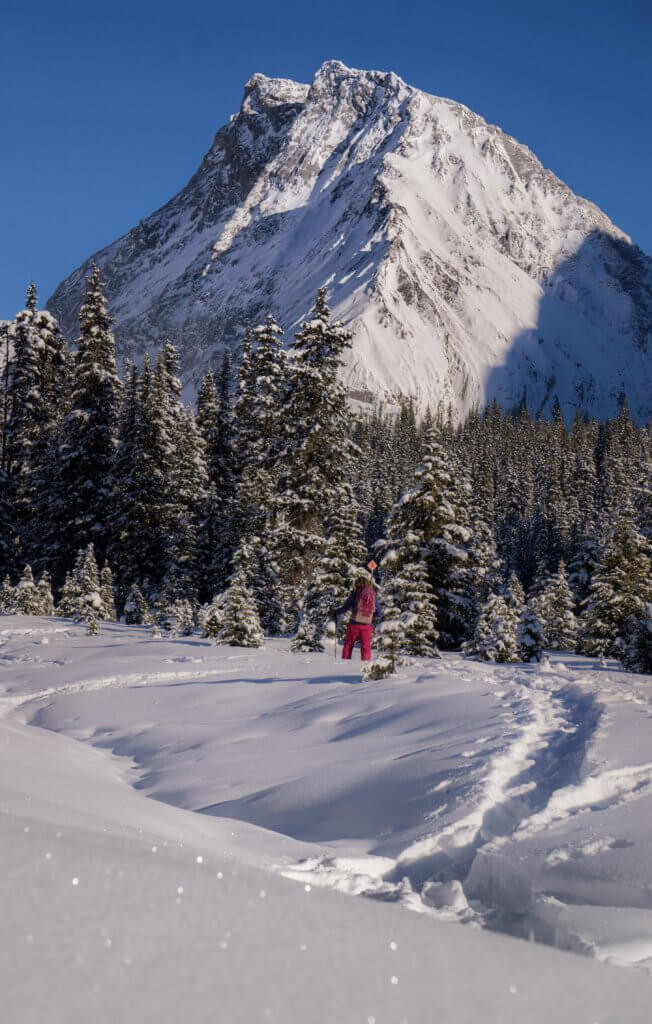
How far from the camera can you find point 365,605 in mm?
11562

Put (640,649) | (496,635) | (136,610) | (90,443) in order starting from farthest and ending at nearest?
1. (90,443)
2. (136,610)
3. (496,635)
4. (640,649)

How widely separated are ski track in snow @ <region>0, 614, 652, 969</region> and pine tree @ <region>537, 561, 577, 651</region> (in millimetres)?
21955

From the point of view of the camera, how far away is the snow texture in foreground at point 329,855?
1358 millimetres

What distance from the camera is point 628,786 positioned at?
13.0 ft

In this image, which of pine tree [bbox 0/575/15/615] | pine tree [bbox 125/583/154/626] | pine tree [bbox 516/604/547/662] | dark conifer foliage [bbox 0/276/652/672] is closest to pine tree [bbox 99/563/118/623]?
dark conifer foliage [bbox 0/276/652/672]

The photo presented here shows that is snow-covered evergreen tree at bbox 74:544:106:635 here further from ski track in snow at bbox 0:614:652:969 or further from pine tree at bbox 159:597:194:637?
ski track in snow at bbox 0:614:652:969

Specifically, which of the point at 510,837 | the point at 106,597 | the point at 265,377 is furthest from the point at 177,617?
the point at 510,837

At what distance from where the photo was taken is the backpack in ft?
37.6

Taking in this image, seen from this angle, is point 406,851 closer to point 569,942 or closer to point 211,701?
point 569,942

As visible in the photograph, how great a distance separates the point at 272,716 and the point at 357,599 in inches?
200

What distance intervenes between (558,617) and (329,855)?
88.7ft

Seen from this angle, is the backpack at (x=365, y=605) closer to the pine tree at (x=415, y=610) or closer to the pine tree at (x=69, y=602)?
the pine tree at (x=415, y=610)

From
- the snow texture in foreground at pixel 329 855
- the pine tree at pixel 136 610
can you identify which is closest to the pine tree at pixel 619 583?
the snow texture in foreground at pixel 329 855

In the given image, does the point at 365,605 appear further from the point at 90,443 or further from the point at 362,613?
the point at 90,443
